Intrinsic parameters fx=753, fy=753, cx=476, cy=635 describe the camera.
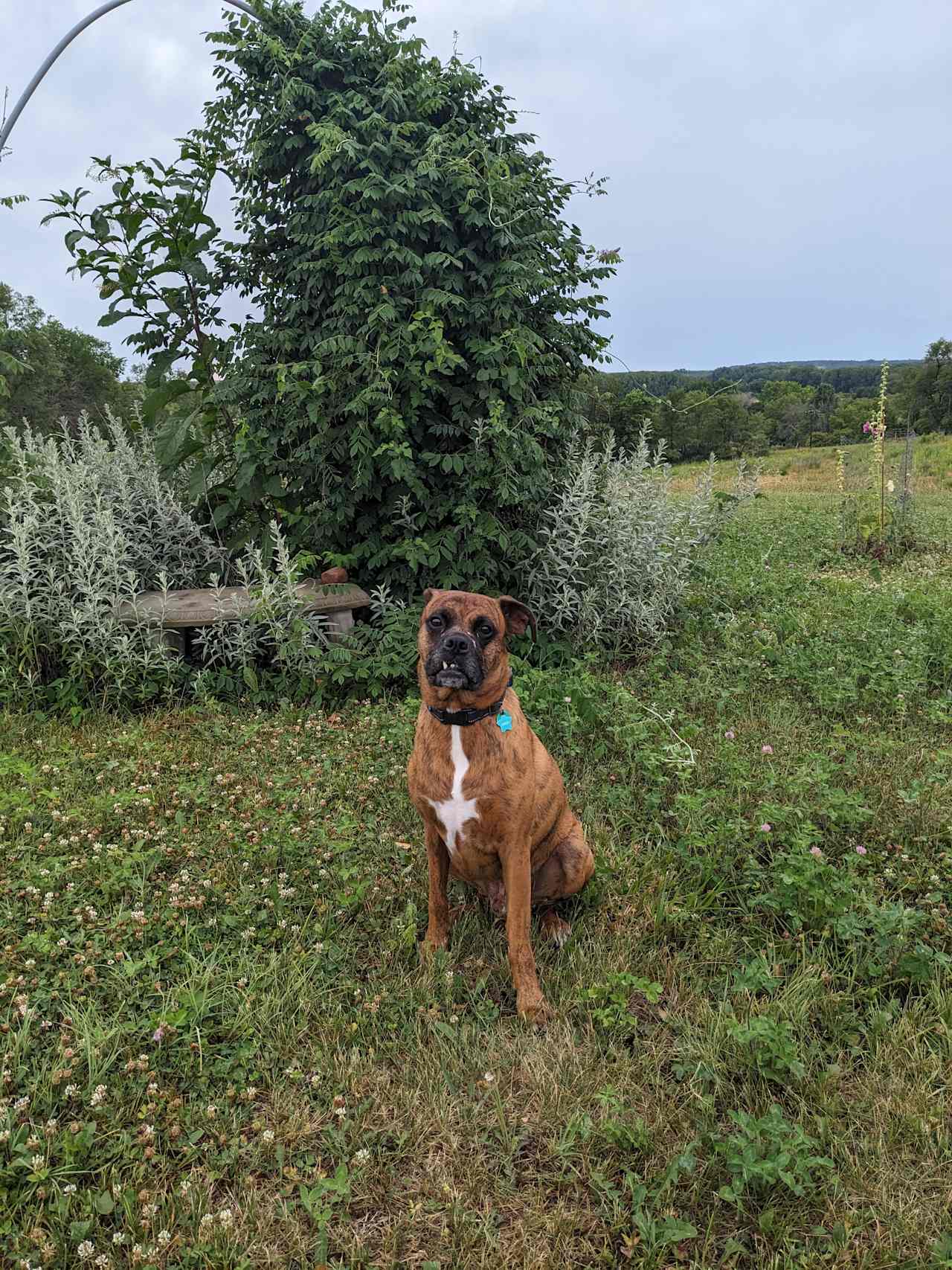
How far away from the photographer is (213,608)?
4906 mm

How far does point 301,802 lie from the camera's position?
351 centimetres

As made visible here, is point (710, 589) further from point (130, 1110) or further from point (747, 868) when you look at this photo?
point (130, 1110)

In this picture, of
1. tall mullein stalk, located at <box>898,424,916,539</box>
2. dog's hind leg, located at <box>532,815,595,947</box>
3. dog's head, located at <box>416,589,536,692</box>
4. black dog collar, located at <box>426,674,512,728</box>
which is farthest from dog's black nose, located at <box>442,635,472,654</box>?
tall mullein stalk, located at <box>898,424,916,539</box>

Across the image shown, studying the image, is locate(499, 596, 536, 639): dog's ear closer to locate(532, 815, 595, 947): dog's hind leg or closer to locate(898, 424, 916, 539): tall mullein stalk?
locate(532, 815, 595, 947): dog's hind leg

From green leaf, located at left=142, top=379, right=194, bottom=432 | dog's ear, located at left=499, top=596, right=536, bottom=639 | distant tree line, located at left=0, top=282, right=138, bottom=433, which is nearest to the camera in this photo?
dog's ear, located at left=499, top=596, right=536, bottom=639

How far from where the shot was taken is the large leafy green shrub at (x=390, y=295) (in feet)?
15.3

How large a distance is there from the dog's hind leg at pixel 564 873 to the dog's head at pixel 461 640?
766 mm

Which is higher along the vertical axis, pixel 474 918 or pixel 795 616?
pixel 795 616

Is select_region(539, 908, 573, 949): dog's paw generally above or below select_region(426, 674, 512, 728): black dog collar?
below

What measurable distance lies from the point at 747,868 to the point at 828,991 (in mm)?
557

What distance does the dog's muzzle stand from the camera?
7.22 feet

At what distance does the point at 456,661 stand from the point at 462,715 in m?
0.18

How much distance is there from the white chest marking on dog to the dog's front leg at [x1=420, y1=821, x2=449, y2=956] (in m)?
0.17

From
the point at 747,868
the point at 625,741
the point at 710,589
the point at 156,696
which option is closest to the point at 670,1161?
the point at 747,868
